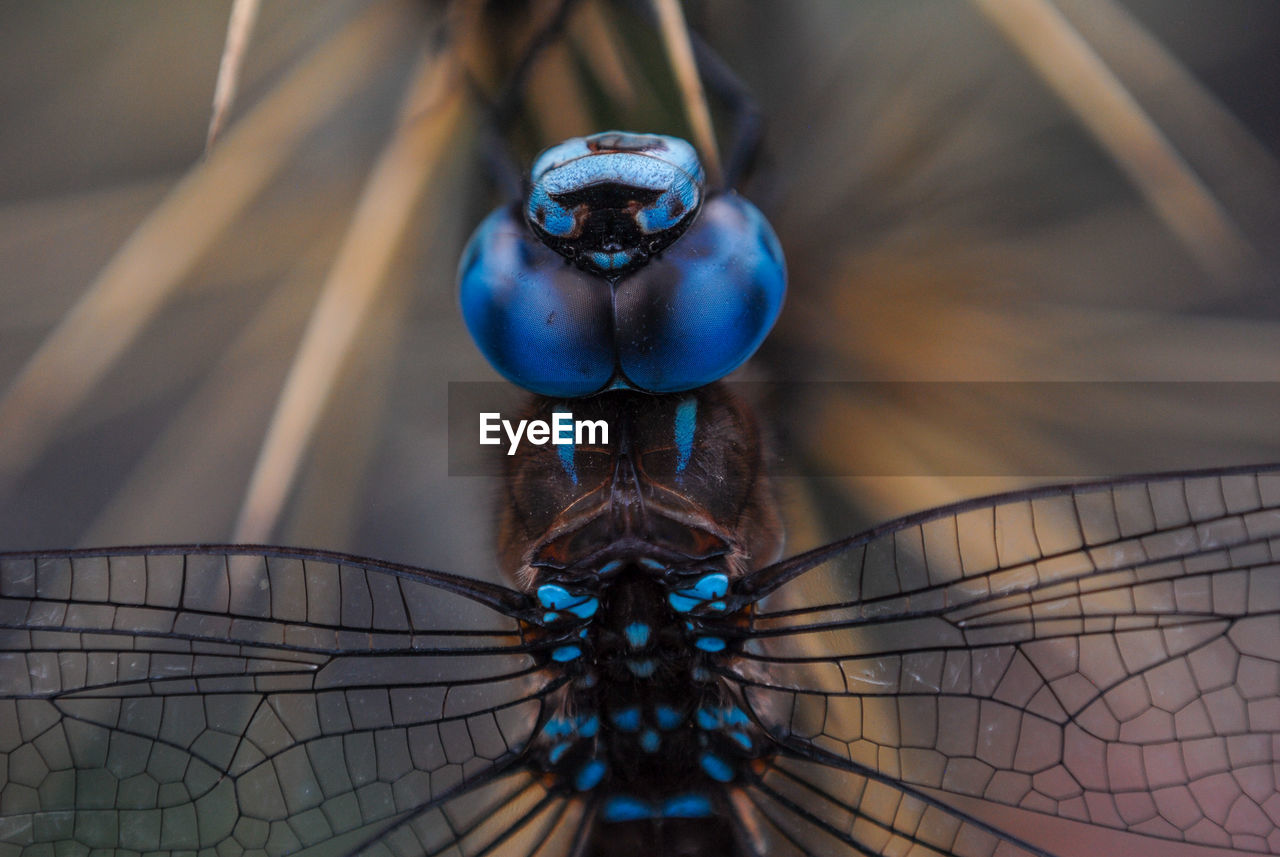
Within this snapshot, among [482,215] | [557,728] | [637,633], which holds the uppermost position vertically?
[482,215]

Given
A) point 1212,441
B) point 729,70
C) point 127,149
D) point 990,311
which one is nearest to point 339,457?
point 127,149

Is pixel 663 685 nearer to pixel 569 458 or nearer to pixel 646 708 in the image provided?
pixel 646 708

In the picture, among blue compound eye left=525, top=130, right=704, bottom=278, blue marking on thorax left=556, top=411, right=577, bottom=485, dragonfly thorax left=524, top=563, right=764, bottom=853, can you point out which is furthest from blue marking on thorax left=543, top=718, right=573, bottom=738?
blue compound eye left=525, top=130, right=704, bottom=278

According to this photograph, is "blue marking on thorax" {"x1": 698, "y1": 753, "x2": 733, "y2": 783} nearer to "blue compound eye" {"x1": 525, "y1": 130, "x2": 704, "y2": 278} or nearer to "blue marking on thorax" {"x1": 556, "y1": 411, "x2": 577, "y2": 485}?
"blue marking on thorax" {"x1": 556, "y1": 411, "x2": 577, "y2": 485}

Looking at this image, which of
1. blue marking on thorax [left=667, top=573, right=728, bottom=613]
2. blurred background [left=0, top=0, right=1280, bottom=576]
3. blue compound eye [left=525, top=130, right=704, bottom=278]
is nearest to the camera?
blue compound eye [left=525, top=130, right=704, bottom=278]

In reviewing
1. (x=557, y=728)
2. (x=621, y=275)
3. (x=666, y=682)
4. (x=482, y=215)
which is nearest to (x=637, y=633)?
(x=666, y=682)

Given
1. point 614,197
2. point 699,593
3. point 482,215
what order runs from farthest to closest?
1. point 482,215
2. point 699,593
3. point 614,197

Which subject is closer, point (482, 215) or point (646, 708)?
point (646, 708)

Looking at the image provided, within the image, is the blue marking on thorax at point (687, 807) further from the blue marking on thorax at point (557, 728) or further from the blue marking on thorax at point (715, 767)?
the blue marking on thorax at point (557, 728)
